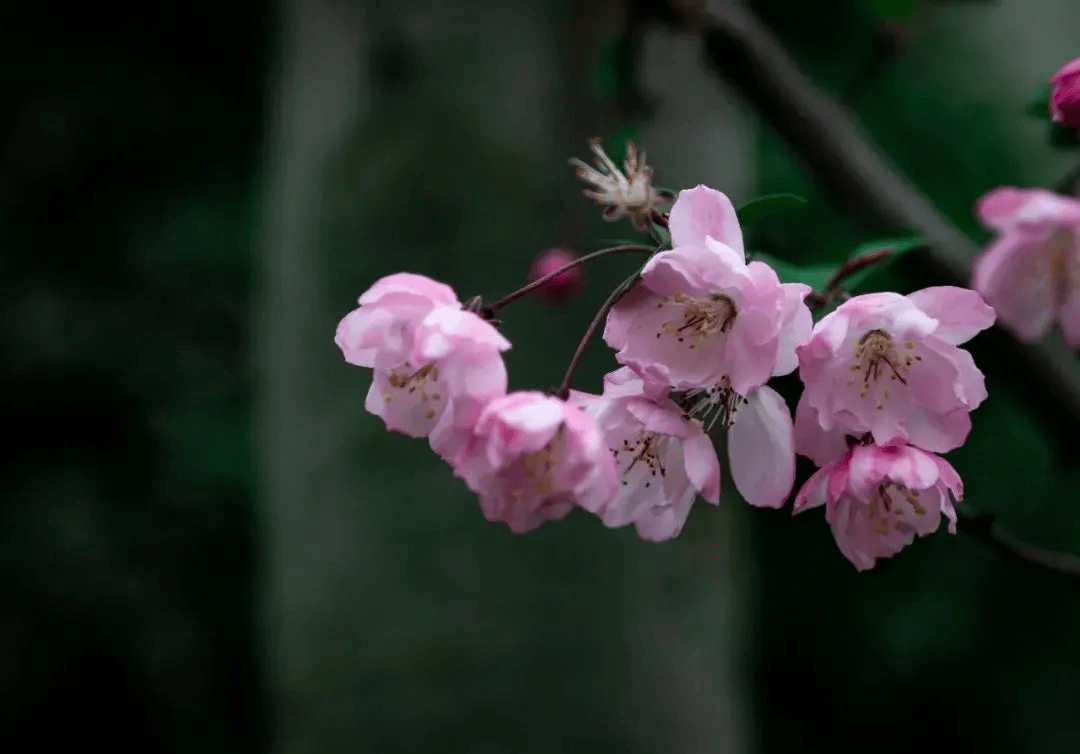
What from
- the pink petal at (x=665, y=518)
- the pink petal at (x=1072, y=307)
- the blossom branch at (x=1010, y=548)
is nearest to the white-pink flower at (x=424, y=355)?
the pink petal at (x=665, y=518)

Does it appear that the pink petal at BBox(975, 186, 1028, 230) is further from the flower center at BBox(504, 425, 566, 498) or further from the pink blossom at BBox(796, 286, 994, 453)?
the flower center at BBox(504, 425, 566, 498)

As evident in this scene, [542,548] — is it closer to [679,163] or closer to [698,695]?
[698,695]

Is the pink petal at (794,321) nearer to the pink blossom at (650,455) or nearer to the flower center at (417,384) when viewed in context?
the pink blossom at (650,455)

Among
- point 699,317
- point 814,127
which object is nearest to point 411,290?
point 699,317

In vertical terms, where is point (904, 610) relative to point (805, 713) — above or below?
above

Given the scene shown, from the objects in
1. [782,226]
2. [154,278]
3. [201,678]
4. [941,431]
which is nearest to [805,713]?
[782,226]

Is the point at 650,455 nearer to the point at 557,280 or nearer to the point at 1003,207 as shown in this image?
the point at 1003,207

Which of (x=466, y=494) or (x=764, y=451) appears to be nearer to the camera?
(x=764, y=451)
